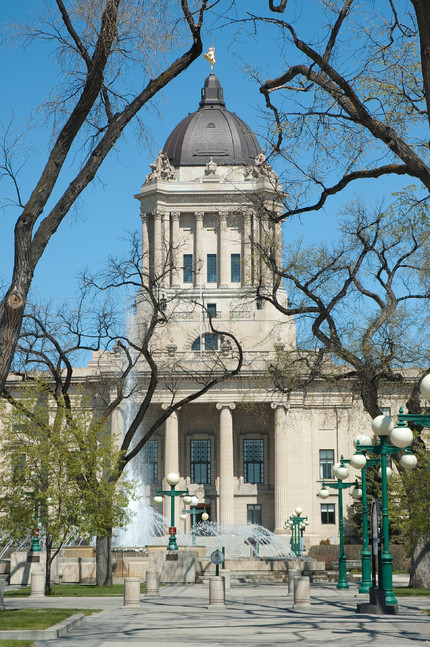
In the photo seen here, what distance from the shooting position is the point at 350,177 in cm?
2031

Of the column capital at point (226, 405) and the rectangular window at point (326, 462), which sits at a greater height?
the column capital at point (226, 405)

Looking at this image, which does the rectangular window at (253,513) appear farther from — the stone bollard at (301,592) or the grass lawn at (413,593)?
the stone bollard at (301,592)

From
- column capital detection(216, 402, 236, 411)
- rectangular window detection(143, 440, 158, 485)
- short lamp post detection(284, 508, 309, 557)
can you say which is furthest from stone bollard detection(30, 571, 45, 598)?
rectangular window detection(143, 440, 158, 485)

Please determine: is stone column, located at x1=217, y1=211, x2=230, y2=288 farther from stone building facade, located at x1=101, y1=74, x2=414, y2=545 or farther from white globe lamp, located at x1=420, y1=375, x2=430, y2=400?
white globe lamp, located at x1=420, y1=375, x2=430, y2=400

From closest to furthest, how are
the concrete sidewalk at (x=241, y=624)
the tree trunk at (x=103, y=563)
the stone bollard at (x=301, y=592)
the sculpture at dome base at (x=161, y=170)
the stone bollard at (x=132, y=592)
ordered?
the concrete sidewalk at (x=241, y=624) < the stone bollard at (x=301, y=592) < the stone bollard at (x=132, y=592) < the tree trunk at (x=103, y=563) < the sculpture at dome base at (x=161, y=170)

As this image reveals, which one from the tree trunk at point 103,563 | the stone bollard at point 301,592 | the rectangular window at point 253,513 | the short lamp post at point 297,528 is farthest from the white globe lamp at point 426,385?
the rectangular window at point 253,513

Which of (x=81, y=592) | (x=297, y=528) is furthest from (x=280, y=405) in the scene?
(x=81, y=592)

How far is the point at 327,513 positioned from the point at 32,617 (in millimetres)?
60916

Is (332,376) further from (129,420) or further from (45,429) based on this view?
(129,420)

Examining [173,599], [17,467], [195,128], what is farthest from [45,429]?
[195,128]

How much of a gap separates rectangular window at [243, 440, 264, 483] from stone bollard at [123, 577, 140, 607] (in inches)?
2260

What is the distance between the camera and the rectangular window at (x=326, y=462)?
3187 inches

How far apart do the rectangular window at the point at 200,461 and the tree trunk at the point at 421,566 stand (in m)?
47.4

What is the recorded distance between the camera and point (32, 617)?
66.5 ft
